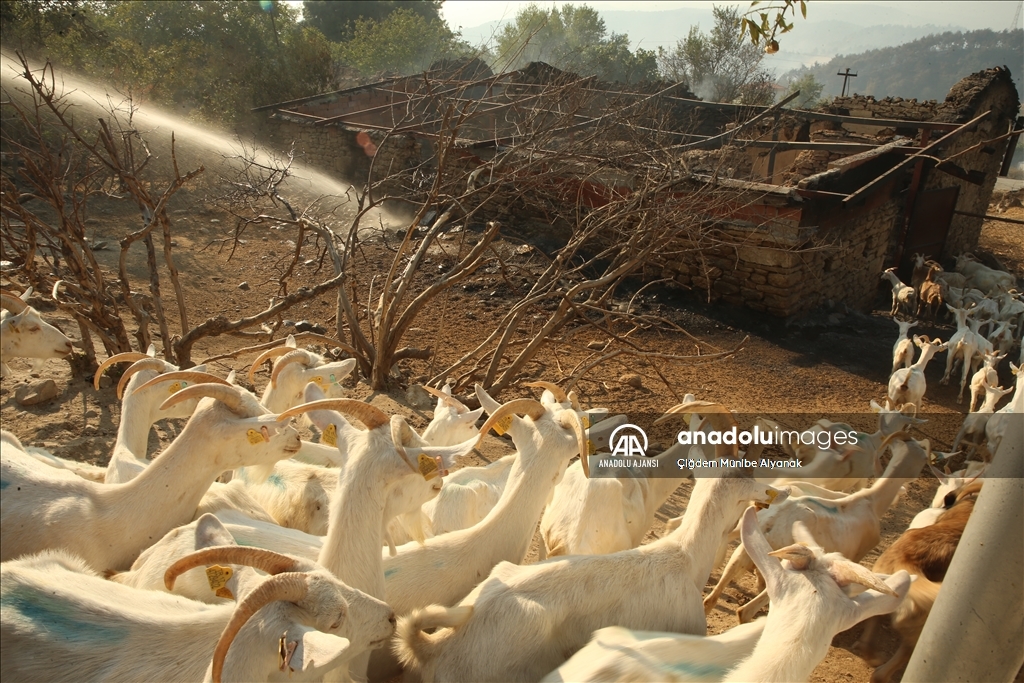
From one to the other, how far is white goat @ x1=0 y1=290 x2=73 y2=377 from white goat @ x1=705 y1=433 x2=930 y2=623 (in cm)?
461

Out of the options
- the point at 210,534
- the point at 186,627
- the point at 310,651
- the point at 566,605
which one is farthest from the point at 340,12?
the point at 310,651

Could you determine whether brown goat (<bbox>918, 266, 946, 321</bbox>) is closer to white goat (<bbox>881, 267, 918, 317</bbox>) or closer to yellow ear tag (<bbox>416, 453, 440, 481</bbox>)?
white goat (<bbox>881, 267, 918, 317</bbox>)

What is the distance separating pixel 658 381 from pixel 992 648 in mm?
5234

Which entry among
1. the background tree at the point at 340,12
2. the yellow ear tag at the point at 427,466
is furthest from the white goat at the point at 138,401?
the background tree at the point at 340,12

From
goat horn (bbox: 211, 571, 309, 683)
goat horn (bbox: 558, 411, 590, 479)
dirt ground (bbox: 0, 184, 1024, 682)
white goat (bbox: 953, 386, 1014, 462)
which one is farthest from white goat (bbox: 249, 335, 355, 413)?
white goat (bbox: 953, 386, 1014, 462)

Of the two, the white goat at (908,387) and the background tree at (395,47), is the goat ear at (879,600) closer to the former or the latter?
the white goat at (908,387)

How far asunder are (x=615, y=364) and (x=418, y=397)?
2.67 metres

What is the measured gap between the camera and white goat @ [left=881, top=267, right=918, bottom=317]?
10836mm

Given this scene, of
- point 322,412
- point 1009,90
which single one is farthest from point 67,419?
point 1009,90

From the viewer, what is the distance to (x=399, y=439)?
9.62ft

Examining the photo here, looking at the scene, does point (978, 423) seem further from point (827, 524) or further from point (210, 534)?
point (210, 534)

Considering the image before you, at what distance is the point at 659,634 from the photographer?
2.74 meters

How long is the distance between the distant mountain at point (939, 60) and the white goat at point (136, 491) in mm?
10365

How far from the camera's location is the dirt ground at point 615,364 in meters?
4.79
